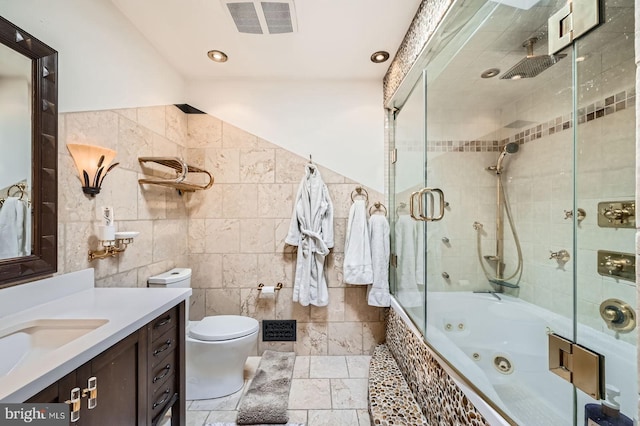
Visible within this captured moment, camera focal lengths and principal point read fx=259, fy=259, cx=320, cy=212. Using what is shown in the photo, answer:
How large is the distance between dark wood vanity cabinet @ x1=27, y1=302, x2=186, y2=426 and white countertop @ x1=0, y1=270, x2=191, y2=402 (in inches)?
1.6

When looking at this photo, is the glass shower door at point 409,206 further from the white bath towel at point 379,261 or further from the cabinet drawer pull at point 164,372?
the cabinet drawer pull at point 164,372

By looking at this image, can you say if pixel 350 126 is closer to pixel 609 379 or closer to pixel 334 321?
pixel 334 321

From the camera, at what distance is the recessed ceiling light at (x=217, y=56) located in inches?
76.7

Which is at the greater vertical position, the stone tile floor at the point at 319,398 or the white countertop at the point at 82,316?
the white countertop at the point at 82,316

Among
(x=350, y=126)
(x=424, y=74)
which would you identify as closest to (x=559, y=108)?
(x=424, y=74)

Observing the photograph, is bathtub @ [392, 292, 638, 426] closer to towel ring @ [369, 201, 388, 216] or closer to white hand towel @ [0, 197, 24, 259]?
towel ring @ [369, 201, 388, 216]

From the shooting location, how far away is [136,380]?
0.98m

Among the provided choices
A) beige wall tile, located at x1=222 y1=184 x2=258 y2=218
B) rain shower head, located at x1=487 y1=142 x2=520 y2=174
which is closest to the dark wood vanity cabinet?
beige wall tile, located at x1=222 y1=184 x2=258 y2=218

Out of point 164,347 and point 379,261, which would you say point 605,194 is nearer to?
point 379,261

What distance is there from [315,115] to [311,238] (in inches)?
43.2

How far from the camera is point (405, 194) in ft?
6.70

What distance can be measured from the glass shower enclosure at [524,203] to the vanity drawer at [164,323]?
4.37 ft

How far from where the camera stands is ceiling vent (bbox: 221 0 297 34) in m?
1.47

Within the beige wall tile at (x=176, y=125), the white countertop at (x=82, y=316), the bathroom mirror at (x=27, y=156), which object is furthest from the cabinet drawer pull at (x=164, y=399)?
the beige wall tile at (x=176, y=125)
